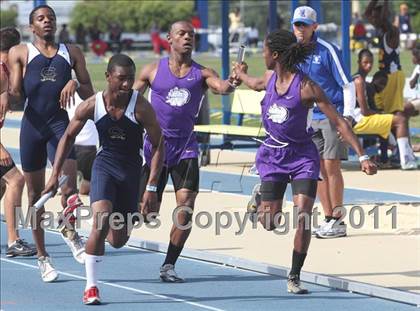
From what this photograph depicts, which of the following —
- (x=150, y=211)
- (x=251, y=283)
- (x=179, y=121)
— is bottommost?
(x=251, y=283)

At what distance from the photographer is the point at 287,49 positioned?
34.2 feet

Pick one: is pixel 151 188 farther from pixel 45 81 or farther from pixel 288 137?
pixel 45 81

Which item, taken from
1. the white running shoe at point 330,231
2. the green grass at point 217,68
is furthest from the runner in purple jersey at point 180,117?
the green grass at point 217,68

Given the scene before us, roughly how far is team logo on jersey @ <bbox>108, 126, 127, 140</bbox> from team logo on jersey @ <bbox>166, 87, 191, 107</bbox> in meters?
0.93

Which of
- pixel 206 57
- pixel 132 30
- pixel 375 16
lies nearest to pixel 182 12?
pixel 132 30

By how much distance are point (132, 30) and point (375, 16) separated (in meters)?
47.8

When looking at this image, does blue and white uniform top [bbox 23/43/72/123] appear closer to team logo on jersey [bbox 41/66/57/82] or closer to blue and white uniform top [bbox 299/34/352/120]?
team logo on jersey [bbox 41/66/57/82]

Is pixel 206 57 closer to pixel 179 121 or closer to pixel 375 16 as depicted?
pixel 375 16

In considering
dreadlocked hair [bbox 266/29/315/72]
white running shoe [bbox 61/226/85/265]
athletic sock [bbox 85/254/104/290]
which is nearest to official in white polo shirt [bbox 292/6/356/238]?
dreadlocked hair [bbox 266/29/315/72]

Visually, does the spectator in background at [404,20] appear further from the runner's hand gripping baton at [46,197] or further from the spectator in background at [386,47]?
the runner's hand gripping baton at [46,197]

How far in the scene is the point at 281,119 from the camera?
10336 mm

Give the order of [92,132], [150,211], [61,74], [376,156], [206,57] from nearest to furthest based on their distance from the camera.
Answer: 1. [150,211]
2. [61,74]
3. [92,132]
4. [376,156]
5. [206,57]

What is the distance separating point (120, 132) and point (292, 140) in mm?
1368

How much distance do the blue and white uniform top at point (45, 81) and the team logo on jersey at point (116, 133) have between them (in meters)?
1.45
